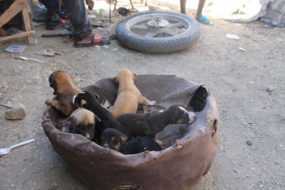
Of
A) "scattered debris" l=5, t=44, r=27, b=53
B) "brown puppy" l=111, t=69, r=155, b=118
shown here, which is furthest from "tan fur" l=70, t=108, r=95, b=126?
"scattered debris" l=5, t=44, r=27, b=53

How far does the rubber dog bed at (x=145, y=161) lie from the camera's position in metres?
1.95

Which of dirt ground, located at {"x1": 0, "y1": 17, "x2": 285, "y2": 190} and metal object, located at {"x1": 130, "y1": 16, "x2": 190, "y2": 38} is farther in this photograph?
metal object, located at {"x1": 130, "y1": 16, "x2": 190, "y2": 38}

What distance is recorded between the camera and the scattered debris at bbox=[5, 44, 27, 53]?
12.6 ft

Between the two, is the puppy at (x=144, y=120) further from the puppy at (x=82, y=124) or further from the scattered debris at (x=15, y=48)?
the scattered debris at (x=15, y=48)

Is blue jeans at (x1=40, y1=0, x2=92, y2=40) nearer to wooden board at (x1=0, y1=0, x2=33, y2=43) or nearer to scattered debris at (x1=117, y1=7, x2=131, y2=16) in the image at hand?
wooden board at (x1=0, y1=0, x2=33, y2=43)

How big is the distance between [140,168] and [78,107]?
678 millimetres

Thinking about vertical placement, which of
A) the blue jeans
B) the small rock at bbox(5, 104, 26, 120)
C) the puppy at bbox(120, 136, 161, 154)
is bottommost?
the small rock at bbox(5, 104, 26, 120)

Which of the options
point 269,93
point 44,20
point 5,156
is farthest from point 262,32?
point 5,156

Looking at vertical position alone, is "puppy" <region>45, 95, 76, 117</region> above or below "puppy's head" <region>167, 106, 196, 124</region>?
below

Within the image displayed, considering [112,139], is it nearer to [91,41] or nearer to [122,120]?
[122,120]

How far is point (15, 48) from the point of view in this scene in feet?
12.8

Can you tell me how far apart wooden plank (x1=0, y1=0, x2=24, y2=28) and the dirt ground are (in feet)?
1.11

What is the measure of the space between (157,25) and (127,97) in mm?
2009

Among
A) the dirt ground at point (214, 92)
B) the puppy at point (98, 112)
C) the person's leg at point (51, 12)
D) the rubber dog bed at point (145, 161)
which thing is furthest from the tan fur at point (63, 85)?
the person's leg at point (51, 12)
